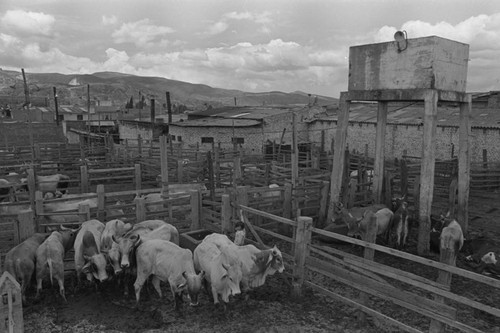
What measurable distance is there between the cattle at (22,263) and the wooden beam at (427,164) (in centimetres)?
855

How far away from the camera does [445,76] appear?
10484mm

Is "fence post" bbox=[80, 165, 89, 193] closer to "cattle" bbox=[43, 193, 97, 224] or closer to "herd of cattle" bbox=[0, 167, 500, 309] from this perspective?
"cattle" bbox=[43, 193, 97, 224]

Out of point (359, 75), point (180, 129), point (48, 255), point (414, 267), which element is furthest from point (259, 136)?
point (48, 255)

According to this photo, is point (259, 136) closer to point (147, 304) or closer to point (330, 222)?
point (330, 222)

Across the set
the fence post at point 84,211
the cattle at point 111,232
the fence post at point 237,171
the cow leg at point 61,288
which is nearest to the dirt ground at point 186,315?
the cow leg at point 61,288

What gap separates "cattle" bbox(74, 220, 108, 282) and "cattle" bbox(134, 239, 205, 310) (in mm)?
642

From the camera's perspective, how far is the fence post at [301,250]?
7405 millimetres

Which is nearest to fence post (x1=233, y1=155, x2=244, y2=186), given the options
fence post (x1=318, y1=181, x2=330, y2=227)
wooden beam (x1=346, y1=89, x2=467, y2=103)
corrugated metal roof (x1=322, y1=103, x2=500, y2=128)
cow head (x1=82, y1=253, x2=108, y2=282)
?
fence post (x1=318, y1=181, x2=330, y2=227)

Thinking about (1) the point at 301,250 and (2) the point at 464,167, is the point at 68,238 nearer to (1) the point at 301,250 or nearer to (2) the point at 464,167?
(1) the point at 301,250

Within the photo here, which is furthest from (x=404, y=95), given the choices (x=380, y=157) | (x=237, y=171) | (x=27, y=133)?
(x=27, y=133)

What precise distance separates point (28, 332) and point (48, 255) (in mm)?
1416

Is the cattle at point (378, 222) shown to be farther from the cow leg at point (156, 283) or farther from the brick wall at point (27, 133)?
the brick wall at point (27, 133)

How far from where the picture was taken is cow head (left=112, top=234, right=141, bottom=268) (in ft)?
24.6

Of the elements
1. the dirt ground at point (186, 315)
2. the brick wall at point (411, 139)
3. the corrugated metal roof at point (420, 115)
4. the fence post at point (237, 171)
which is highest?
the corrugated metal roof at point (420, 115)
